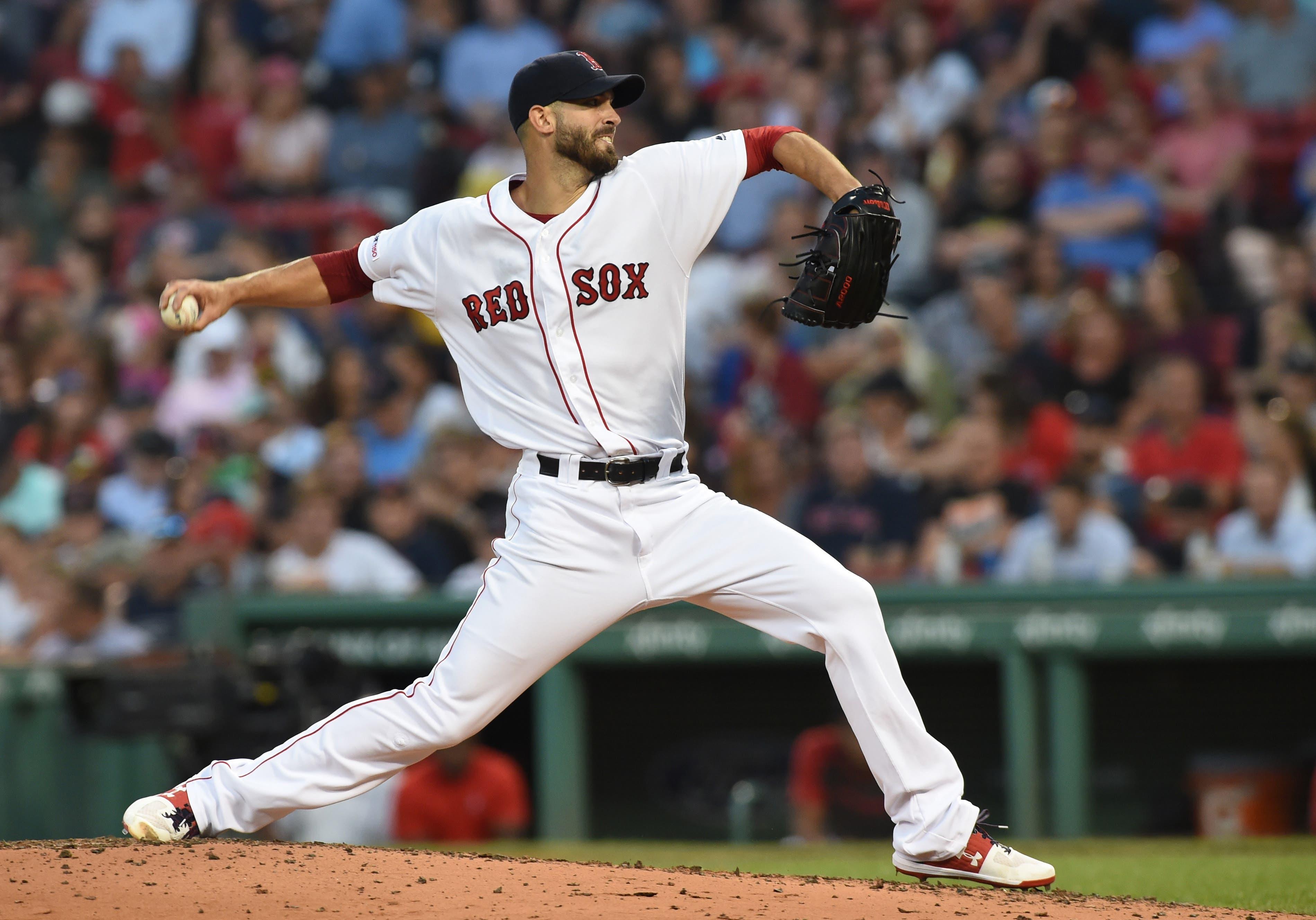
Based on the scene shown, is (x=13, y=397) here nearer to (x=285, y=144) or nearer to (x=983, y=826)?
(x=285, y=144)

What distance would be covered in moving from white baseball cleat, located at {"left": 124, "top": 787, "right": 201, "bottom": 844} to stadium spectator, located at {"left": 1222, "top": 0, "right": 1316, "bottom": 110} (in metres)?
6.95

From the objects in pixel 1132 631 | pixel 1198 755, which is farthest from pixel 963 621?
pixel 1198 755

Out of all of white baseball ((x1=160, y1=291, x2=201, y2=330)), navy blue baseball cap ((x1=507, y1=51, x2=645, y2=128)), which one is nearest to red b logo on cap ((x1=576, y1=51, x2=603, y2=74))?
navy blue baseball cap ((x1=507, y1=51, x2=645, y2=128))

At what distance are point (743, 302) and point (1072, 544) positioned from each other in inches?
107

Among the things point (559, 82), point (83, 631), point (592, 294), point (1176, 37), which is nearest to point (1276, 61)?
point (1176, 37)

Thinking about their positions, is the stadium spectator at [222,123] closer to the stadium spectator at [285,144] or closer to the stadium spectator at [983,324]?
the stadium spectator at [285,144]

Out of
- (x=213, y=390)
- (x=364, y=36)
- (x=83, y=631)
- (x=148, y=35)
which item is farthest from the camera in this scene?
(x=148, y=35)

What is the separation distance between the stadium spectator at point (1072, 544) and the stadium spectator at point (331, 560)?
8.67 ft

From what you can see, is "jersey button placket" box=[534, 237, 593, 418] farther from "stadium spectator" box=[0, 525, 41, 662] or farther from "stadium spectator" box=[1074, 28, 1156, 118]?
"stadium spectator" box=[1074, 28, 1156, 118]

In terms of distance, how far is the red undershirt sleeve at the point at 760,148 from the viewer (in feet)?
12.6

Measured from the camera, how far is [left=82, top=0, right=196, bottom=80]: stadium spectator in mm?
11938

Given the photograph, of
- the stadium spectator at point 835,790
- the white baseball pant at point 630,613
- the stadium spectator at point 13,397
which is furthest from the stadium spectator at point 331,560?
the white baseball pant at point 630,613

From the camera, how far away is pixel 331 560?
744cm

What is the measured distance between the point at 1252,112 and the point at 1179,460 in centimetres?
275
